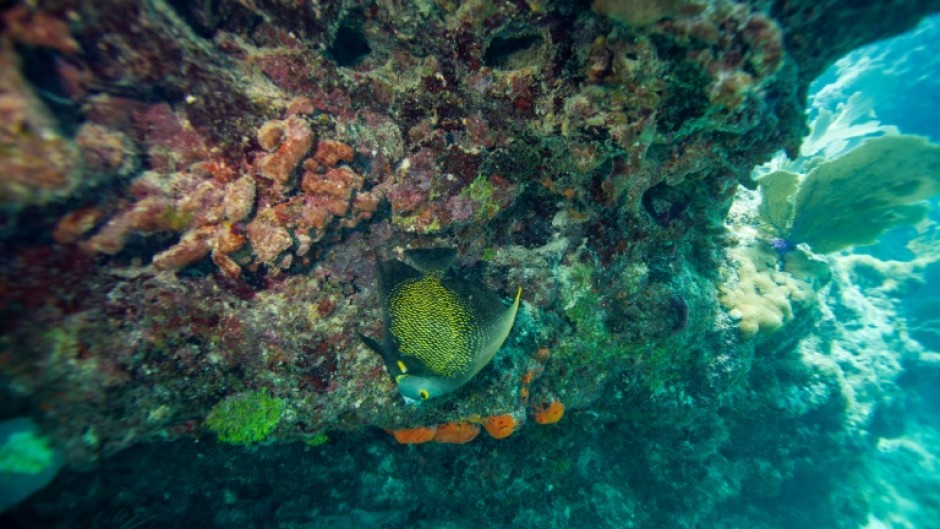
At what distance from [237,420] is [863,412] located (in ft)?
39.5

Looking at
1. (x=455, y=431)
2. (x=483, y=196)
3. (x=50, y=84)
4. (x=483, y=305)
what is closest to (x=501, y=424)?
(x=455, y=431)

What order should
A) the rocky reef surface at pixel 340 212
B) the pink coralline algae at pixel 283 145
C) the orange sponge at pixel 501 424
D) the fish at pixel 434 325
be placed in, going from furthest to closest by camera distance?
the orange sponge at pixel 501 424, the pink coralline algae at pixel 283 145, the fish at pixel 434 325, the rocky reef surface at pixel 340 212

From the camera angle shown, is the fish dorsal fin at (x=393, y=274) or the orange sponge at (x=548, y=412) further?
the orange sponge at (x=548, y=412)

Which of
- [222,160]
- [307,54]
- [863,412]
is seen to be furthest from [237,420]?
[863,412]

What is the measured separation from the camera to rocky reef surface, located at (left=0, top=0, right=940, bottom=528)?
2.22 meters

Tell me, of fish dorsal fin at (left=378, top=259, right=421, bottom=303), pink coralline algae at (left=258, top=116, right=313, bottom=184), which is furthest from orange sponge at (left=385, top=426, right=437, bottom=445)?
pink coralline algae at (left=258, top=116, right=313, bottom=184)

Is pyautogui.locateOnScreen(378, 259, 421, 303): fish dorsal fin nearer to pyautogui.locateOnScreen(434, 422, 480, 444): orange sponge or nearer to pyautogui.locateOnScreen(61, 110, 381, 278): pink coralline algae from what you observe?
pyautogui.locateOnScreen(61, 110, 381, 278): pink coralline algae

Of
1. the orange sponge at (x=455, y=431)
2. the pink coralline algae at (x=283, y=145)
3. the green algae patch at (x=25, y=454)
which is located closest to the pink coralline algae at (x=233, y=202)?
the pink coralline algae at (x=283, y=145)

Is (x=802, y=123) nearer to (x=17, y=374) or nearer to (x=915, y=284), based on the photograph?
(x=17, y=374)

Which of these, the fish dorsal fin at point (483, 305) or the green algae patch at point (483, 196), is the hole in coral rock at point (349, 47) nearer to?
the green algae patch at point (483, 196)

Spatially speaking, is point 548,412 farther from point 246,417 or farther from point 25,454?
point 25,454

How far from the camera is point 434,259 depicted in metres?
3.12

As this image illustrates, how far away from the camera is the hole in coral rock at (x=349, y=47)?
9.67ft

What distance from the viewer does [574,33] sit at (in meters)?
2.62
